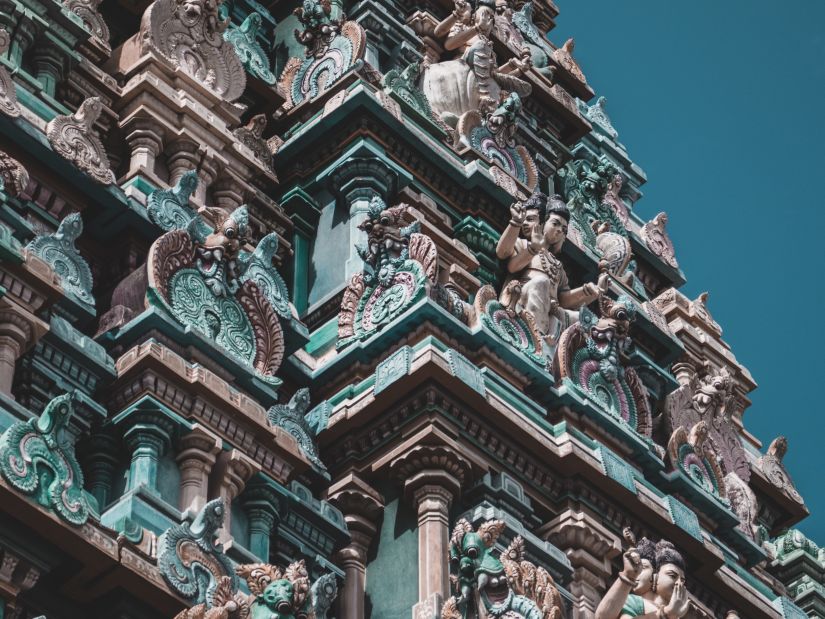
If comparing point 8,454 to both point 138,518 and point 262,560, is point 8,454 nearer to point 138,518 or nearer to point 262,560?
point 138,518

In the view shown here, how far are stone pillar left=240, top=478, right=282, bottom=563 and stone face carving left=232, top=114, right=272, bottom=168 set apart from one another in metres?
5.63

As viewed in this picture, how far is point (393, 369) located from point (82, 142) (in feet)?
12.5

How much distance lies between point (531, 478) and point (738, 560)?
3.95 meters

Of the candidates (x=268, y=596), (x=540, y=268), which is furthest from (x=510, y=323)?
(x=268, y=596)

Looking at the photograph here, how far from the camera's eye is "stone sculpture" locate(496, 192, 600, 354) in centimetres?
2338

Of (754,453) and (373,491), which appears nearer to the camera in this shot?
(373,491)

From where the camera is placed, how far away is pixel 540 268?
24062 mm

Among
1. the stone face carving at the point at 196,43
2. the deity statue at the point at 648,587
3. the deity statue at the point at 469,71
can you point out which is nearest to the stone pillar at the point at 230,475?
the deity statue at the point at 648,587

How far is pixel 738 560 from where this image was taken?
24.0m

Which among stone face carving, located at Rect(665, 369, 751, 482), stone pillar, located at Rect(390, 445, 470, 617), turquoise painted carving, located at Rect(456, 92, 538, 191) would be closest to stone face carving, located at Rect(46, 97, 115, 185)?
stone pillar, located at Rect(390, 445, 470, 617)

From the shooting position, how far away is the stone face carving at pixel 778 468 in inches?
1154

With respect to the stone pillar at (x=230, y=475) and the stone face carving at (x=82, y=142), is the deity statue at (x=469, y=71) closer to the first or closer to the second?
the stone face carving at (x=82, y=142)

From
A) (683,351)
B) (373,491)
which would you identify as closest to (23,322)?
(373,491)

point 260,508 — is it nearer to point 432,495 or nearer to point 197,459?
point 197,459
